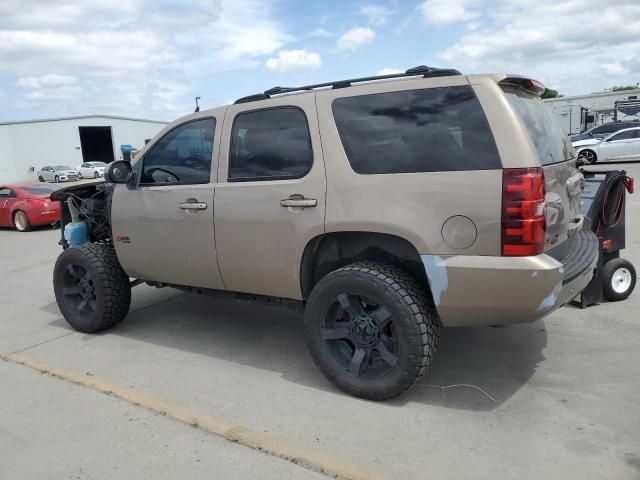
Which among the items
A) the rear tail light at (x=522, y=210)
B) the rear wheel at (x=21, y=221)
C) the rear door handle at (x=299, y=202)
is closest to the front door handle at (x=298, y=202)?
the rear door handle at (x=299, y=202)

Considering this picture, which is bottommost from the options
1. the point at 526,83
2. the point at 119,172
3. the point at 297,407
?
the point at 297,407

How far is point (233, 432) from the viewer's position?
3.12 meters

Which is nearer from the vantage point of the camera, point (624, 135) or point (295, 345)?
point (295, 345)

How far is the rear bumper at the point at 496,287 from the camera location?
2.88 m

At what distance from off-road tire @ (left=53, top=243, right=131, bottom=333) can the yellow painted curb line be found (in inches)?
29.3

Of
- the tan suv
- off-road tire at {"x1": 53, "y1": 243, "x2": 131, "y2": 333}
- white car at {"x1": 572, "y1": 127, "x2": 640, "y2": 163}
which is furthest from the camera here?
white car at {"x1": 572, "y1": 127, "x2": 640, "y2": 163}

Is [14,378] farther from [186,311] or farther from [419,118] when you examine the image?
[419,118]

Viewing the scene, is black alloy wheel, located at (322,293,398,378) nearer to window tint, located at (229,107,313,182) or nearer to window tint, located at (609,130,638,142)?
window tint, located at (229,107,313,182)

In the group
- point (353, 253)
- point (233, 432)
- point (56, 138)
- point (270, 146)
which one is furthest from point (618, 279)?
point (56, 138)

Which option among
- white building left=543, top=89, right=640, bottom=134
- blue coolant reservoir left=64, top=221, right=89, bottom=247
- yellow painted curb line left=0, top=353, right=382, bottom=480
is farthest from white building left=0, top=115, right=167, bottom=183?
yellow painted curb line left=0, top=353, right=382, bottom=480

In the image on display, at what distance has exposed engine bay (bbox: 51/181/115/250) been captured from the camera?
5203mm

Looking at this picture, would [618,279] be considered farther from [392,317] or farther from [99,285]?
[99,285]

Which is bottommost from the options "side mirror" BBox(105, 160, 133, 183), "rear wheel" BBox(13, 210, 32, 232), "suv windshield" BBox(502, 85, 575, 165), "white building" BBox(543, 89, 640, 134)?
"rear wheel" BBox(13, 210, 32, 232)

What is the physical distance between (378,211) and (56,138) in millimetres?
48834
